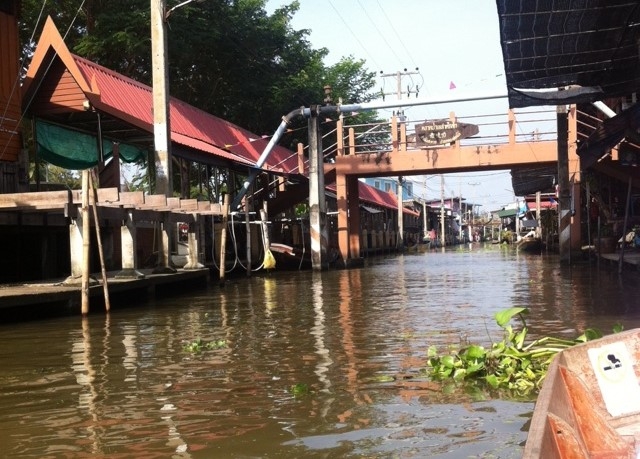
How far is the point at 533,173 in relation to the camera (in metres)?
27.1

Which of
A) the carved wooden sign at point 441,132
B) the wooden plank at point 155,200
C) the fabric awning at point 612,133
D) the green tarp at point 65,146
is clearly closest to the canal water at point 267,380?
the wooden plank at point 155,200

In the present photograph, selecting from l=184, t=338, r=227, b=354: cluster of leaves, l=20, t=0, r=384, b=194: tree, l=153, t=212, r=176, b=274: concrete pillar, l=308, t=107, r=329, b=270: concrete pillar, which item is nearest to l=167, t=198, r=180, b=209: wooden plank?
l=153, t=212, r=176, b=274: concrete pillar

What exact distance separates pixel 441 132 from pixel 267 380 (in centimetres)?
1921

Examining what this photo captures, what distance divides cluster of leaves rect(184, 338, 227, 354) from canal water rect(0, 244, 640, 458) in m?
0.02

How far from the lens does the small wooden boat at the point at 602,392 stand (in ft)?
11.3

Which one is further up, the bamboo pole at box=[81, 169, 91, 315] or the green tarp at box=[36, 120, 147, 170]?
the green tarp at box=[36, 120, 147, 170]

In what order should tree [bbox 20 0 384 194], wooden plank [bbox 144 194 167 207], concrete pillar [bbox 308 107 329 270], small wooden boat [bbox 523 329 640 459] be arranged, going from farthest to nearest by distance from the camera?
tree [bbox 20 0 384 194], concrete pillar [bbox 308 107 329 270], wooden plank [bbox 144 194 167 207], small wooden boat [bbox 523 329 640 459]

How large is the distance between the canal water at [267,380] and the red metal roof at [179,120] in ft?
19.9

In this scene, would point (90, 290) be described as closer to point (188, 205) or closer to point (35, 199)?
point (35, 199)

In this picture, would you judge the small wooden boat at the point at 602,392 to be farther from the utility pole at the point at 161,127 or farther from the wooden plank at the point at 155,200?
the utility pole at the point at 161,127

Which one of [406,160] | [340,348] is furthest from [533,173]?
[340,348]

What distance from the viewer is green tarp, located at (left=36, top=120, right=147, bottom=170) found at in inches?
646

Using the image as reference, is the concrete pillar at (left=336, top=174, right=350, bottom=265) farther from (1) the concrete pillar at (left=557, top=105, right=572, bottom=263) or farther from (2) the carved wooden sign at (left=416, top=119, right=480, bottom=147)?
(1) the concrete pillar at (left=557, top=105, right=572, bottom=263)

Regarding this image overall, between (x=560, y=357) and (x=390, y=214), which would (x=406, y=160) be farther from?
(x=390, y=214)
